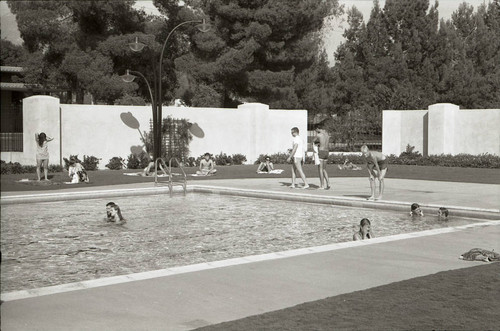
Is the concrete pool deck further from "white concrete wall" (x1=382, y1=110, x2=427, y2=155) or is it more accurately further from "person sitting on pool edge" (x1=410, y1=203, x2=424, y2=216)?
"white concrete wall" (x1=382, y1=110, x2=427, y2=155)

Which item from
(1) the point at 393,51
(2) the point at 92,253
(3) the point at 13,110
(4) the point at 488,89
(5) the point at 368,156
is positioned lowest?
(2) the point at 92,253

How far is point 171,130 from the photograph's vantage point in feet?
94.8

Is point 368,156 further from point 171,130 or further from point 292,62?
point 292,62

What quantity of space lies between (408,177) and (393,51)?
26.0 metres

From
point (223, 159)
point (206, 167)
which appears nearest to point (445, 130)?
point (223, 159)

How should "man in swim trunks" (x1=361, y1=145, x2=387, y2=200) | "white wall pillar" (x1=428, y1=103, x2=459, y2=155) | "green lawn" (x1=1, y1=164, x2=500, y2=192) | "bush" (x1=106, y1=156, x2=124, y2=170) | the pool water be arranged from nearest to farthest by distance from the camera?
the pool water → "man in swim trunks" (x1=361, y1=145, x2=387, y2=200) → "green lawn" (x1=1, y1=164, x2=500, y2=192) → "bush" (x1=106, y1=156, x2=124, y2=170) → "white wall pillar" (x1=428, y1=103, x2=459, y2=155)

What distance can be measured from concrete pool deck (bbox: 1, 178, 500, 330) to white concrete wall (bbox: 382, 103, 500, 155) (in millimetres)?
21992

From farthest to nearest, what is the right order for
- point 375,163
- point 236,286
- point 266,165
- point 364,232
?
point 266,165, point 375,163, point 364,232, point 236,286

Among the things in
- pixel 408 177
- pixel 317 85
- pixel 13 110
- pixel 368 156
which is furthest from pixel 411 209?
pixel 317 85

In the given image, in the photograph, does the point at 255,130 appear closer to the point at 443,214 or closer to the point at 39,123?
the point at 39,123

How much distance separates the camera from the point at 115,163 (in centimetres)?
2652

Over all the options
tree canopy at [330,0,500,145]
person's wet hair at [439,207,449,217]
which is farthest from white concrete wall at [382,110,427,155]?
person's wet hair at [439,207,449,217]

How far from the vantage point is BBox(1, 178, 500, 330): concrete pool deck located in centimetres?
552

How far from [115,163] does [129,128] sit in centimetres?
173
